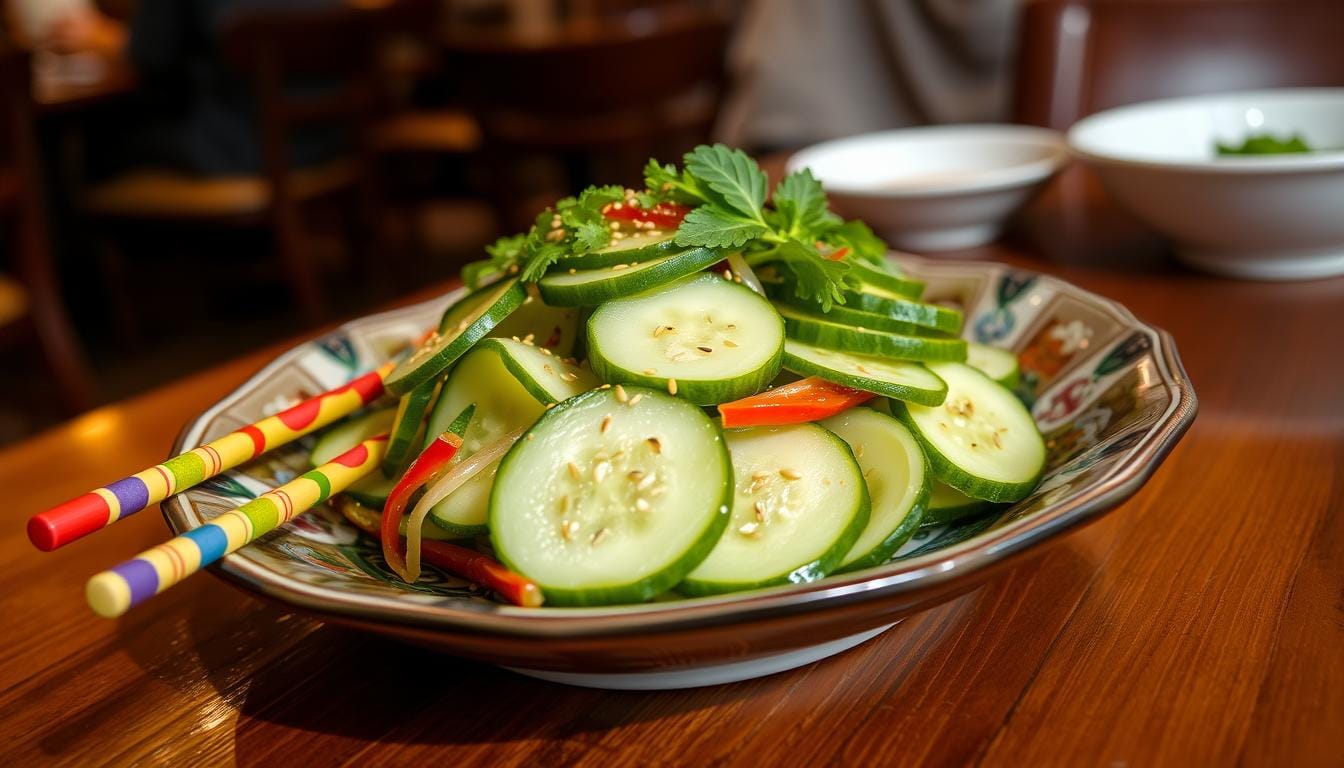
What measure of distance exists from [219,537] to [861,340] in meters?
0.56

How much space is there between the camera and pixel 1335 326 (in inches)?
55.4

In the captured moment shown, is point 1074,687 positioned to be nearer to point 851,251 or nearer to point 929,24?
point 851,251

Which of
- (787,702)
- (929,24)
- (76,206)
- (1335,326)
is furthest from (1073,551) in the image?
(76,206)

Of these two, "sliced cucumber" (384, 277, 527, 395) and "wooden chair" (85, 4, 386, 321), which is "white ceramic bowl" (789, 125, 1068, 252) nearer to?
"sliced cucumber" (384, 277, 527, 395)

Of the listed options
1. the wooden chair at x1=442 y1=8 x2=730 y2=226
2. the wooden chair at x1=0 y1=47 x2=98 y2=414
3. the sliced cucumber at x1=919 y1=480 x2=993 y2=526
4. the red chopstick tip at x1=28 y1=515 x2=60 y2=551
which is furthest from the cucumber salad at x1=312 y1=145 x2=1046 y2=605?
the wooden chair at x1=442 y1=8 x2=730 y2=226

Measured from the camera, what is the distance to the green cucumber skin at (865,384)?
89cm

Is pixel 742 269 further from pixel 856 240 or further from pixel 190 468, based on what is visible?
pixel 190 468

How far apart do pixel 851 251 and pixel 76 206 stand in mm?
5614

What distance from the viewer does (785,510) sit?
0.82 metres

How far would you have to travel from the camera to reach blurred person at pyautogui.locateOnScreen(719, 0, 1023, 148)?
367 centimetres

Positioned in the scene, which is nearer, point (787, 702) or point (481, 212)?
point (787, 702)

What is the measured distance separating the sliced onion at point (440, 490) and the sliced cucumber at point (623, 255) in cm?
18

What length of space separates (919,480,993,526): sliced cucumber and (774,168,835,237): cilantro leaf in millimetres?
311

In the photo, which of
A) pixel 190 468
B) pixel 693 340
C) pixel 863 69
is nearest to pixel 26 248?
pixel 863 69
